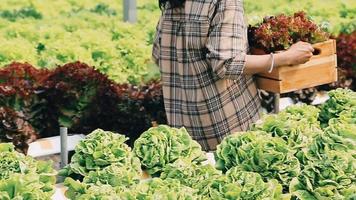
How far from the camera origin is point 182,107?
495 cm

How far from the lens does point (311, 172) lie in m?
3.26

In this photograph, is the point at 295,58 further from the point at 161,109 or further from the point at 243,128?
the point at 161,109

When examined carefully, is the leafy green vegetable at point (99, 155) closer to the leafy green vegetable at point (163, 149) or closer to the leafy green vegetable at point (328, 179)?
the leafy green vegetable at point (163, 149)

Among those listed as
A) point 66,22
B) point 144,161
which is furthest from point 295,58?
point 66,22

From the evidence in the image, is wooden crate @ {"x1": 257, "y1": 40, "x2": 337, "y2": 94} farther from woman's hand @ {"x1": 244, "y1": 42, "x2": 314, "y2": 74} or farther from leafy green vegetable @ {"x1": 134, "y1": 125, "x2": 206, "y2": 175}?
leafy green vegetable @ {"x1": 134, "y1": 125, "x2": 206, "y2": 175}

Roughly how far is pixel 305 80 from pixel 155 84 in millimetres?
1640

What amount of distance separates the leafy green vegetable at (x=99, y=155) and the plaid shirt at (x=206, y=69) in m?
1.15

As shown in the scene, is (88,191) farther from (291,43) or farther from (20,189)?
(291,43)

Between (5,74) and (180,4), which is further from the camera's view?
(5,74)

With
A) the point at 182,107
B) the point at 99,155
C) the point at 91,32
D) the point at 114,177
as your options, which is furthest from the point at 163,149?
the point at 91,32

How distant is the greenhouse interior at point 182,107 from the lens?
3.25 meters

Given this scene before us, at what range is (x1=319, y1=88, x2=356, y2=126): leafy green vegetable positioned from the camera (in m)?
4.31

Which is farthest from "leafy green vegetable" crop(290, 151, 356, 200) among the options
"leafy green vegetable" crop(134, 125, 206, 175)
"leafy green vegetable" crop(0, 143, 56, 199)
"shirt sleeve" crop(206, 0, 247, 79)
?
"shirt sleeve" crop(206, 0, 247, 79)

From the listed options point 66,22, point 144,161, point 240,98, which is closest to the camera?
point 144,161
